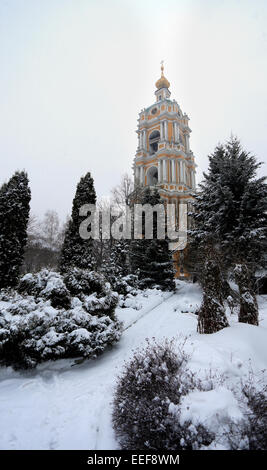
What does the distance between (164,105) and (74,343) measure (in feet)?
116

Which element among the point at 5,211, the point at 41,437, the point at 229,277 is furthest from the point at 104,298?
the point at 5,211

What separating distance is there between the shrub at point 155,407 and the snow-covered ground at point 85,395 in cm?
14

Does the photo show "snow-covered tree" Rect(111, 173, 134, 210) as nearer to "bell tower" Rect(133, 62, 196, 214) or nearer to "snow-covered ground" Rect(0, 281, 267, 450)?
"bell tower" Rect(133, 62, 196, 214)

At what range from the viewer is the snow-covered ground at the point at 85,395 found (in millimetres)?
2334

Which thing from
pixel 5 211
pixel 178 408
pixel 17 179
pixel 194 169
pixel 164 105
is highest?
pixel 164 105

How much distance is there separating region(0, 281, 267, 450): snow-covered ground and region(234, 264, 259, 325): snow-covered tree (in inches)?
39.3

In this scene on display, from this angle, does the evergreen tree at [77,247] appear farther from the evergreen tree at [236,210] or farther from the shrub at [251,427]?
the shrub at [251,427]

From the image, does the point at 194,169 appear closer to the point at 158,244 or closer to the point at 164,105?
the point at 164,105

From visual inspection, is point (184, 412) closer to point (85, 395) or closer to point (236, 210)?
point (85, 395)

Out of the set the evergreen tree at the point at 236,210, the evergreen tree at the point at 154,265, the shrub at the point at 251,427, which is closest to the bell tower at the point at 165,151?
the evergreen tree at the point at 154,265

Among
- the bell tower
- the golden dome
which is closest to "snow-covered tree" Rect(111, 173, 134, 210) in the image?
the bell tower

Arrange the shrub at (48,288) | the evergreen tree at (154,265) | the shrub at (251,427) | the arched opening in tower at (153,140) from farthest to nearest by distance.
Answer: the arched opening in tower at (153,140) → the evergreen tree at (154,265) → the shrub at (48,288) → the shrub at (251,427)
